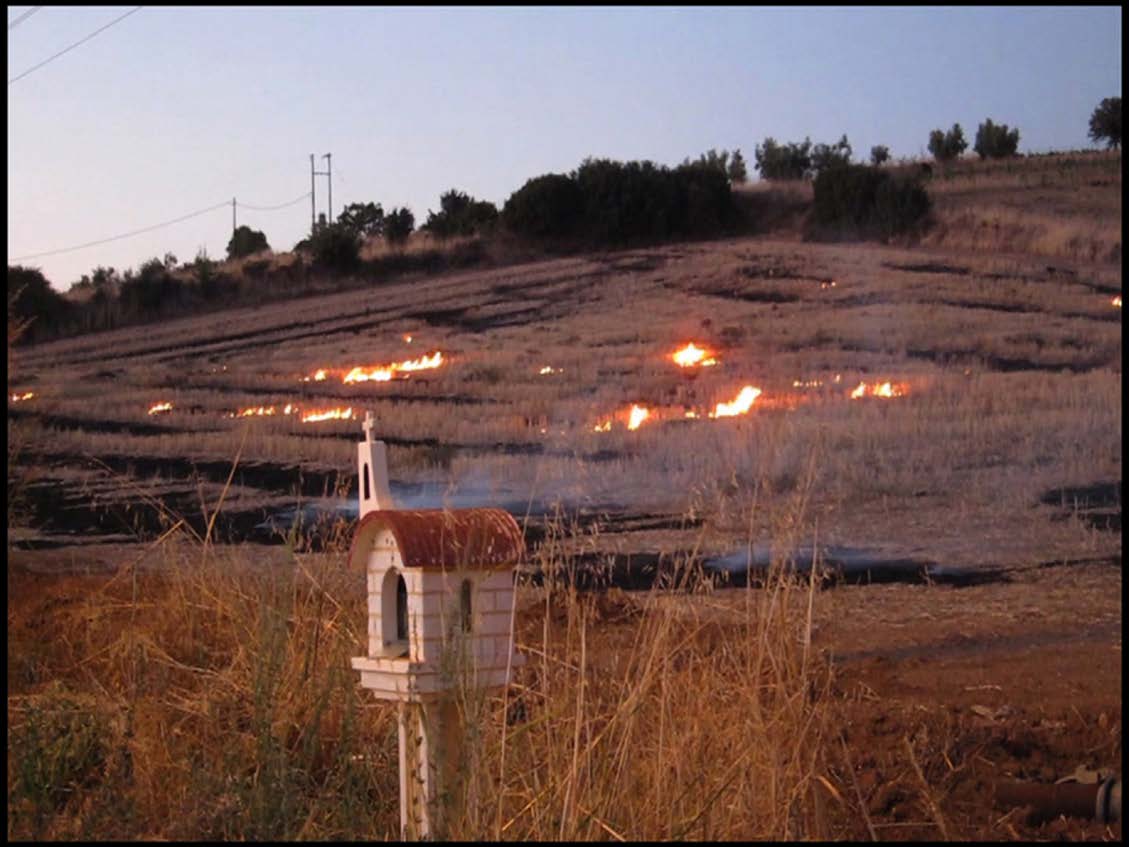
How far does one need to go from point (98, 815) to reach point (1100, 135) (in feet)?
79.7

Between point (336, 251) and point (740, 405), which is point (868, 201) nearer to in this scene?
point (740, 405)

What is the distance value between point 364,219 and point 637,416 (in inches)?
724

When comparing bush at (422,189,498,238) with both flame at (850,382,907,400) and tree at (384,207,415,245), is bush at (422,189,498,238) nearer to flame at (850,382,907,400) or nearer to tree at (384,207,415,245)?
tree at (384,207,415,245)

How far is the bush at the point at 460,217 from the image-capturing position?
29531mm

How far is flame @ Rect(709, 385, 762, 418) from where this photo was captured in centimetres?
1811

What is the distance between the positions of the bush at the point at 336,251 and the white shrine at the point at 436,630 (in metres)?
23.6

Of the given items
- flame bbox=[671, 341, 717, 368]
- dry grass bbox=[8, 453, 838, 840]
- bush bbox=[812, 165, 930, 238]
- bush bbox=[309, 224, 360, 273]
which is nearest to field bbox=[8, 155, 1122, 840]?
dry grass bbox=[8, 453, 838, 840]

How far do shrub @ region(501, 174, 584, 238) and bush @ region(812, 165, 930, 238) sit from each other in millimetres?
3744

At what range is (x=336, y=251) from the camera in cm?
2902

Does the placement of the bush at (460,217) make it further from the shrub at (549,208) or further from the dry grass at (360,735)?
the dry grass at (360,735)

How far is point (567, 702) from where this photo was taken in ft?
20.6

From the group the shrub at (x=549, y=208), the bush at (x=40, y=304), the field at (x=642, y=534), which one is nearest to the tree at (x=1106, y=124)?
the field at (x=642, y=534)

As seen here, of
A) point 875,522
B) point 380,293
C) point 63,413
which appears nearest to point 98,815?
point 875,522

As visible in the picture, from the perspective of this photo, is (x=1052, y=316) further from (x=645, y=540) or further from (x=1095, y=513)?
(x=645, y=540)
